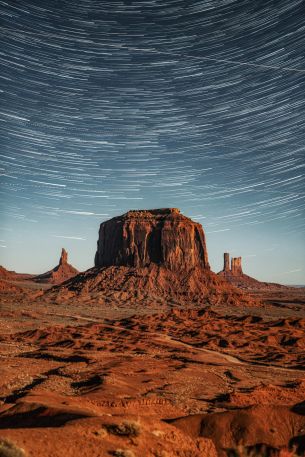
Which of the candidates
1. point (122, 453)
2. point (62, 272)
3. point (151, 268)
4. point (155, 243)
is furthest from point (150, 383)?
point (62, 272)

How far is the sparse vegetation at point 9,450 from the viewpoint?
541cm

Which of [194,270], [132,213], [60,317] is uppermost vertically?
[132,213]

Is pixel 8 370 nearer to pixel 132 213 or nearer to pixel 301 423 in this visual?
pixel 301 423

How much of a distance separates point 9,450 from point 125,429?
261 cm

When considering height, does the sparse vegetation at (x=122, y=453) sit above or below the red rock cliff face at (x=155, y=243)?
below

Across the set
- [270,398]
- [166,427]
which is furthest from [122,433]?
[270,398]

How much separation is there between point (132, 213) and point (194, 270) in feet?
88.1

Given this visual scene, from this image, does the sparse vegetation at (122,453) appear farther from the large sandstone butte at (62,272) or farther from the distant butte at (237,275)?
the distant butte at (237,275)

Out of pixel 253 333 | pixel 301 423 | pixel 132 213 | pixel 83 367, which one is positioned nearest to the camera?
pixel 301 423

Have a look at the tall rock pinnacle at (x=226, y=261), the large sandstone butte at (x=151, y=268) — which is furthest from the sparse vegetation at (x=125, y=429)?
the tall rock pinnacle at (x=226, y=261)

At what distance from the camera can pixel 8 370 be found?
730 inches

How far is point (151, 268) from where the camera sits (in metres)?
88.8

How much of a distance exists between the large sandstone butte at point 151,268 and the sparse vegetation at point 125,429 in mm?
63864

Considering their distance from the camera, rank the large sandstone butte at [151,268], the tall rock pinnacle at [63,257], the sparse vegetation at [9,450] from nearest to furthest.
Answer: the sparse vegetation at [9,450] < the large sandstone butte at [151,268] < the tall rock pinnacle at [63,257]
